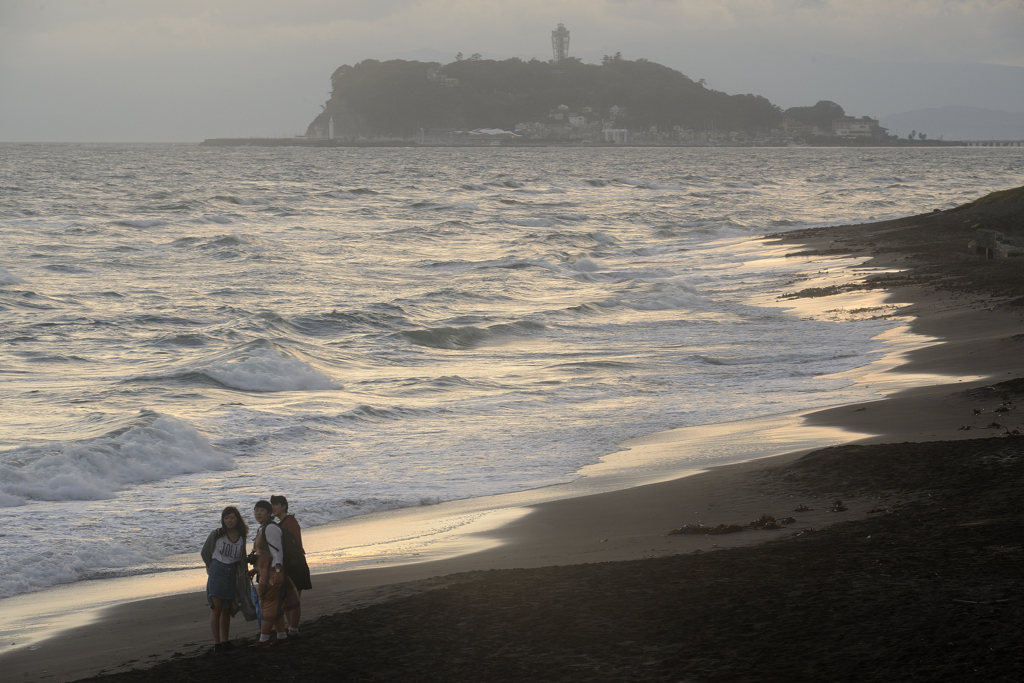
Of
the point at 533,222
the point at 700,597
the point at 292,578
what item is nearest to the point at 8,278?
the point at 292,578

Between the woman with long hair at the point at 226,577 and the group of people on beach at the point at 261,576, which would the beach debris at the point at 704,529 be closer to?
the group of people on beach at the point at 261,576

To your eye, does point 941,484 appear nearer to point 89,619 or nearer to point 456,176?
point 89,619

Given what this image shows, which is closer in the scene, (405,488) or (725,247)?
(405,488)

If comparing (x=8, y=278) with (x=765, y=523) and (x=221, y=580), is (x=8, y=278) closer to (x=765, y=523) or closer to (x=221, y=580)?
(x=221, y=580)

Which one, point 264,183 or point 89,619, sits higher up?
point 264,183

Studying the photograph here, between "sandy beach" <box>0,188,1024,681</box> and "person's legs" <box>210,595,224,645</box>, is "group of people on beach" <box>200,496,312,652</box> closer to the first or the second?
"person's legs" <box>210,595,224,645</box>

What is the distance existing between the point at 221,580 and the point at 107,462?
5603 millimetres

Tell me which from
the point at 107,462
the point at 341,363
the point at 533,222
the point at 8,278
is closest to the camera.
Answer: the point at 107,462

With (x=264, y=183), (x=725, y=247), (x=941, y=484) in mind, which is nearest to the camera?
(x=941, y=484)

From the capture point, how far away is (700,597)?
6105 millimetres

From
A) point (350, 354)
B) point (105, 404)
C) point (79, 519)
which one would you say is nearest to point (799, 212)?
point (350, 354)

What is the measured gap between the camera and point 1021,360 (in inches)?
545

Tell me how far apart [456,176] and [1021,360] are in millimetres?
89471

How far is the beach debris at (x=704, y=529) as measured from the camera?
25.1ft
